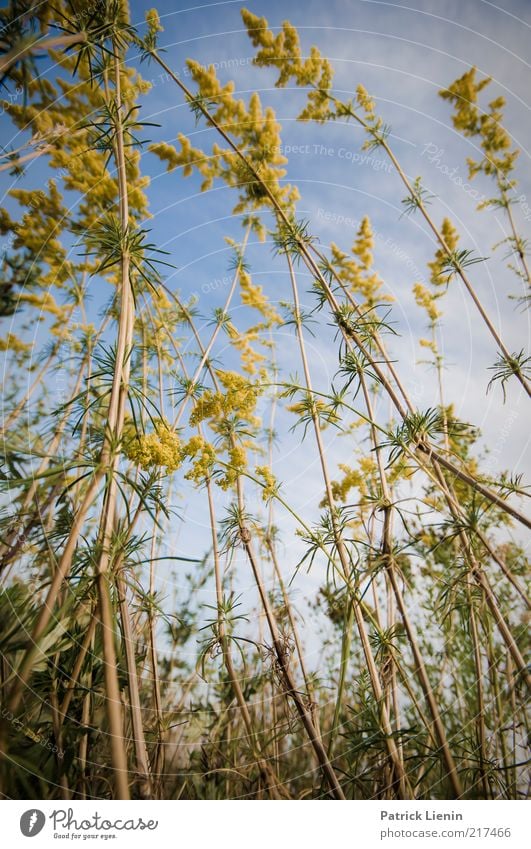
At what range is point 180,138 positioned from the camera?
2414mm

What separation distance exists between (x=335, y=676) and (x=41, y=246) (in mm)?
3838

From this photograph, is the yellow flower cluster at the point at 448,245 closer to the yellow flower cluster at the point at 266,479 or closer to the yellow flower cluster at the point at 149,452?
the yellow flower cluster at the point at 266,479

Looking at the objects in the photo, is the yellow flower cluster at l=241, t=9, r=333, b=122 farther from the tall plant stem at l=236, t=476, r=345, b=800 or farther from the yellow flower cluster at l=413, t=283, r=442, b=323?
the tall plant stem at l=236, t=476, r=345, b=800

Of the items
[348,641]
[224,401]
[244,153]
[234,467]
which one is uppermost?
[244,153]

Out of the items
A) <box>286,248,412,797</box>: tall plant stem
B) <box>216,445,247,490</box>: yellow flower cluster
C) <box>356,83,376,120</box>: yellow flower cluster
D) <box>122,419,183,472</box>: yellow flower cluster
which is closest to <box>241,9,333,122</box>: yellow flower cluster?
<box>356,83,376,120</box>: yellow flower cluster
